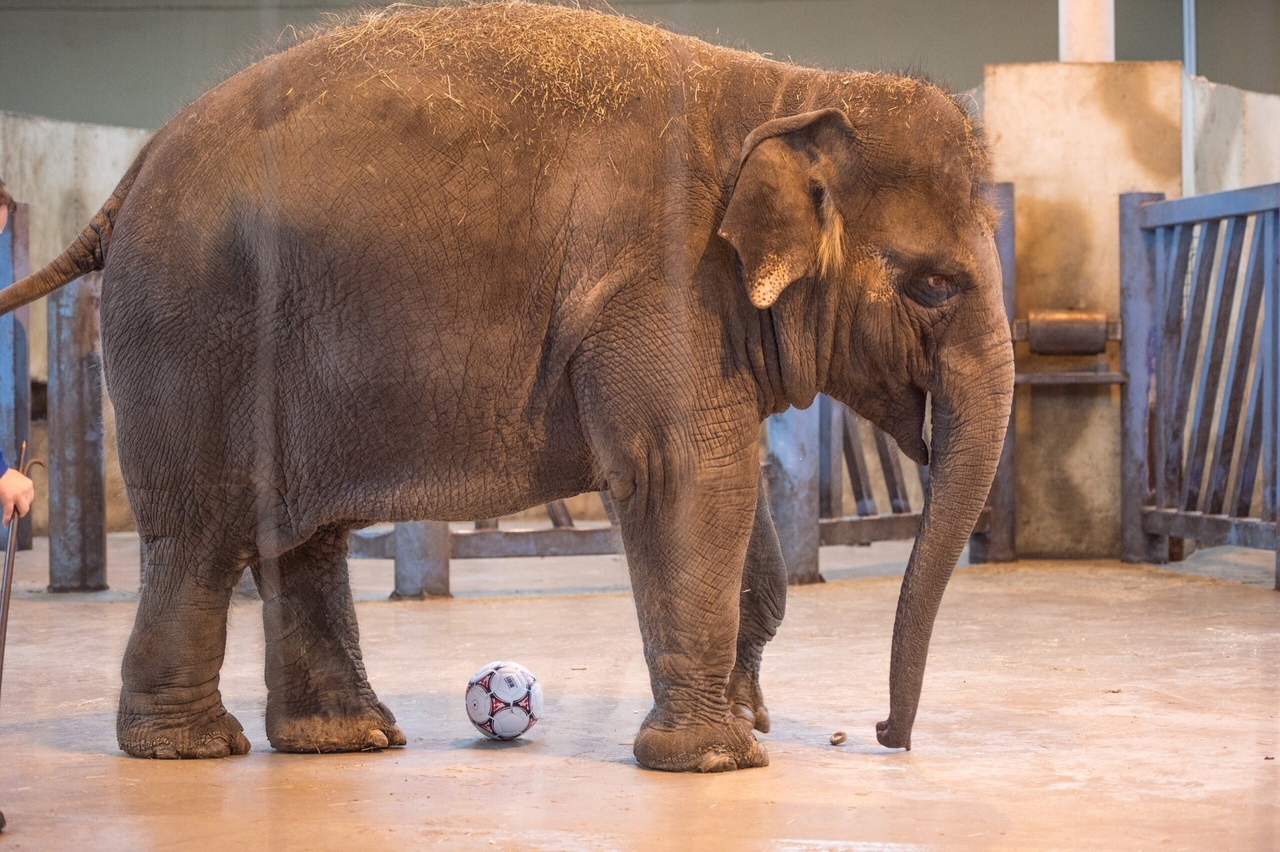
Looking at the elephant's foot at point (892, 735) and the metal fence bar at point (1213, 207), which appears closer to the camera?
the elephant's foot at point (892, 735)

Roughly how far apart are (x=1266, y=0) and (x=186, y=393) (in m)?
6.01

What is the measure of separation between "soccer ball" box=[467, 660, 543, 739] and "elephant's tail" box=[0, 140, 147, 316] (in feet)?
4.90

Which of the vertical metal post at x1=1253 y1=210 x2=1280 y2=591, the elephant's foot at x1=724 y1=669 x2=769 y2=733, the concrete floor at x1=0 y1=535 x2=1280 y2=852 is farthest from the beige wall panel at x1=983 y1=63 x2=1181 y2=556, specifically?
the elephant's foot at x1=724 y1=669 x2=769 y2=733

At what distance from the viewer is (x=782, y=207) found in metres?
3.77

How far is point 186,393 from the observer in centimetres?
400

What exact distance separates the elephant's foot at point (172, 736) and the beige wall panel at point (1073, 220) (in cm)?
573

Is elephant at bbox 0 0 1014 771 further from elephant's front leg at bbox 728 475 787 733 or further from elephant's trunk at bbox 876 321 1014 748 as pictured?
elephant's front leg at bbox 728 475 787 733

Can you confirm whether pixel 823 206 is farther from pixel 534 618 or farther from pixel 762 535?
pixel 534 618

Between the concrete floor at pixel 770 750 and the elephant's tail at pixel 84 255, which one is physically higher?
the elephant's tail at pixel 84 255

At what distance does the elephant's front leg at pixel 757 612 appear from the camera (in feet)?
14.2

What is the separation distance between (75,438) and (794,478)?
349cm

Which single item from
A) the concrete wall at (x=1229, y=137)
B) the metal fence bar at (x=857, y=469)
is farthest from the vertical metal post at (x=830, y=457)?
the concrete wall at (x=1229, y=137)

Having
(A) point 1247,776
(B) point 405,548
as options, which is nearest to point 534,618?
(B) point 405,548

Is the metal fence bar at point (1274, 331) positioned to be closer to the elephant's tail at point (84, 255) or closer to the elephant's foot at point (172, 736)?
the elephant's foot at point (172, 736)
